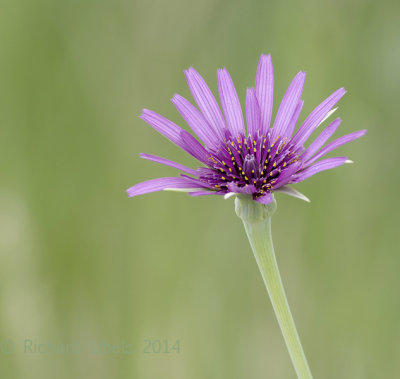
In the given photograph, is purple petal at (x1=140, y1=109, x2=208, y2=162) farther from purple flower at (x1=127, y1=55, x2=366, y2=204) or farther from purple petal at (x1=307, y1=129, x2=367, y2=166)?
purple petal at (x1=307, y1=129, x2=367, y2=166)

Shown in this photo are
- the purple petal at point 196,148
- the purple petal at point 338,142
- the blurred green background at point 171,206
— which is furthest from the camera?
the blurred green background at point 171,206

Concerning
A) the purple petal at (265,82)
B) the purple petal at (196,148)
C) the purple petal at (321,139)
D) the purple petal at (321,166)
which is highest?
the purple petal at (265,82)

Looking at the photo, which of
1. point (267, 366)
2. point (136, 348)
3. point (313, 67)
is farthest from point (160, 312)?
point (313, 67)

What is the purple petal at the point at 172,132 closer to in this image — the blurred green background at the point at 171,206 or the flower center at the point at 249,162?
the flower center at the point at 249,162

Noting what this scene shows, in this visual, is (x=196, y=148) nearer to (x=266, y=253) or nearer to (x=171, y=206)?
(x=266, y=253)

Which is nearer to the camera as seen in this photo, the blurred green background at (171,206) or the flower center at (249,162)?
the flower center at (249,162)

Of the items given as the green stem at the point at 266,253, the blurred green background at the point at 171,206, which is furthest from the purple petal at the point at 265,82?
the blurred green background at the point at 171,206

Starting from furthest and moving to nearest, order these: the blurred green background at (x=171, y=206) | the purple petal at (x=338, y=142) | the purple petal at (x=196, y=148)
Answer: the blurred green background at (x=171, y=206) → the purple petal at (x=196, y=148) → the purple petal at (x=338, y=142)

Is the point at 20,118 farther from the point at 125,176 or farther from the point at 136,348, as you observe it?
the point at 136,348

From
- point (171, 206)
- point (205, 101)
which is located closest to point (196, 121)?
point (205, 101)

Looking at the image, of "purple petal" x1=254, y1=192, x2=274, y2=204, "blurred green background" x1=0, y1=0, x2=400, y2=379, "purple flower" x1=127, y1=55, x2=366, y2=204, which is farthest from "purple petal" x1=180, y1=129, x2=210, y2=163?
"blurred green background" x1=0, y1=0, x2=400, y2=379
